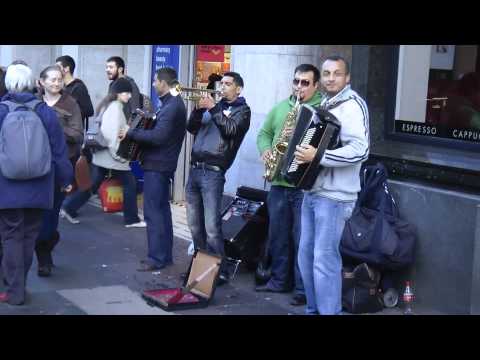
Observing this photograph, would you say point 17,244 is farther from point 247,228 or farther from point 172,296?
point 247,228

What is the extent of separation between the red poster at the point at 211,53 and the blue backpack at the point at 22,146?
442 cm

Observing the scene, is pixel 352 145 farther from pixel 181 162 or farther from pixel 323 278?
pixel 181 162

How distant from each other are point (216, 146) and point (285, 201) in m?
0.76

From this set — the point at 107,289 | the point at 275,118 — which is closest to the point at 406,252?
the point at 275,118

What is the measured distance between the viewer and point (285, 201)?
7.22 m

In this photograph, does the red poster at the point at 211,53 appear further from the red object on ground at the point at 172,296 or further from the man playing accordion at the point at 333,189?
the man playing accordion at the point at 333,189

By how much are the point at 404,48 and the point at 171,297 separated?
3.00 metres

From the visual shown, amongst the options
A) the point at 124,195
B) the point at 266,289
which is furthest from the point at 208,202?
the point at 124,195

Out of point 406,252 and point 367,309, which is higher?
point 406,252

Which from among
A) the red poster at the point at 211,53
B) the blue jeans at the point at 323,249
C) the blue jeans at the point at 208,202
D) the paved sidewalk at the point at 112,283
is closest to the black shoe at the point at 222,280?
the paved sidewalk at the point at 112,283

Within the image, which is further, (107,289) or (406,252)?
(107,289)

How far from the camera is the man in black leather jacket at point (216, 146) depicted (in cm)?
735

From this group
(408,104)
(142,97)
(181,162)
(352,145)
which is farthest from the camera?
(181,162)

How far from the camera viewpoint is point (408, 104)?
7801mm
